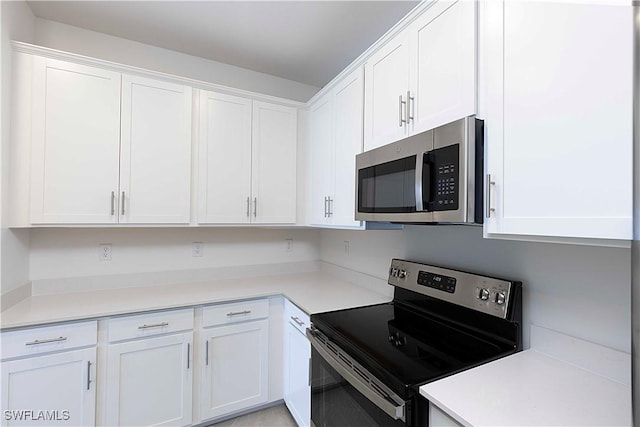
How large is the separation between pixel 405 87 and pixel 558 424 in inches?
53.4

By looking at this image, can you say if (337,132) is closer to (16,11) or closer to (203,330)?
(203,330)

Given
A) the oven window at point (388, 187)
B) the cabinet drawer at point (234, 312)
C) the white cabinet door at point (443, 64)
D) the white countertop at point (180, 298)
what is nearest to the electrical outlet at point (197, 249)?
the white countertop at point (180, 298)

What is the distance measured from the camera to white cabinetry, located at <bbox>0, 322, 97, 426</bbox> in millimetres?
1446

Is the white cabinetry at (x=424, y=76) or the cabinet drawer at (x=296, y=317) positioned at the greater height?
the white cabinetry at (x=424, y=76)

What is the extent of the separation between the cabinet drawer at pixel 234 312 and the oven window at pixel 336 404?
600 millimetres

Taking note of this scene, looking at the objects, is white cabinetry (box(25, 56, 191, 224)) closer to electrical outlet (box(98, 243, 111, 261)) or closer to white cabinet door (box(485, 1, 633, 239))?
electrical outlet (box(98, 243, 111, 261))

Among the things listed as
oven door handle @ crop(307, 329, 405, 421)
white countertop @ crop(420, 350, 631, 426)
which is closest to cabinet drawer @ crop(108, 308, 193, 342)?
oven door handle @ crop(307, 329, 405, 421)

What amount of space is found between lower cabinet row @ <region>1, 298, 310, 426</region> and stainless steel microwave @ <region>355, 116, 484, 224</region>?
3.40 ft

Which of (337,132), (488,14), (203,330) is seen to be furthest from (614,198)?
(203,330)

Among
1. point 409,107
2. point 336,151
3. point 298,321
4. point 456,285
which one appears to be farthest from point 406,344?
point 336,151

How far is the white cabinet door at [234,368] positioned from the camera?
1.91 meters

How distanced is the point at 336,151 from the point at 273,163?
0.63 metres

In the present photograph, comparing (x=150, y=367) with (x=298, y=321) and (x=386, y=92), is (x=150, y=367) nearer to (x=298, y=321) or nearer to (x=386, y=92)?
(x=298, y=321)

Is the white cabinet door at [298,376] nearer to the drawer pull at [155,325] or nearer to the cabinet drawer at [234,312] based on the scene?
the cabinet drawer at [234,312]
